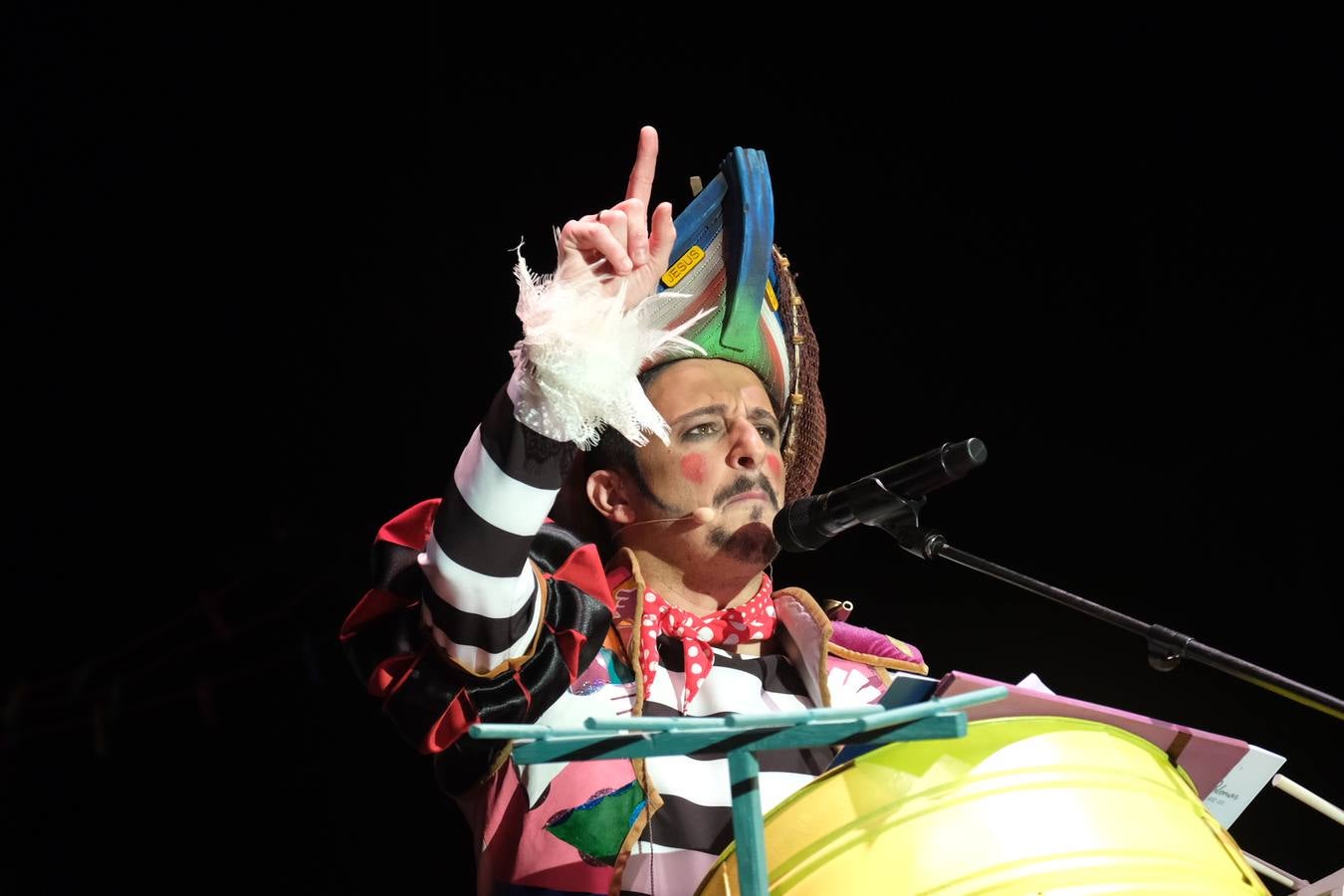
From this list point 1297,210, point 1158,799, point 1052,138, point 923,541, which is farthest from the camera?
point 1052,138

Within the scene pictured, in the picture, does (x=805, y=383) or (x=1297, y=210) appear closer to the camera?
(x=805, y=383)

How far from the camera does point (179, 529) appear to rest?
8.71 feet

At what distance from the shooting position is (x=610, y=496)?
2.05 meters

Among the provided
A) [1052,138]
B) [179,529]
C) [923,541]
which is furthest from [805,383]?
[179,529]

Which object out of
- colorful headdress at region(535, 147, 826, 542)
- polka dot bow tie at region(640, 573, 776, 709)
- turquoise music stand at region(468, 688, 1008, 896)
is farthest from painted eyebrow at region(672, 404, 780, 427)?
turquoise music stand at region(468, 688, 1008, 896)

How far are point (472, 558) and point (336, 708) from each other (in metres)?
1.30

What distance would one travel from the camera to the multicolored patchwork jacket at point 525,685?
1484 millimetres

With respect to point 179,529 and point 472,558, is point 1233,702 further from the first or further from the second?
point 179,529

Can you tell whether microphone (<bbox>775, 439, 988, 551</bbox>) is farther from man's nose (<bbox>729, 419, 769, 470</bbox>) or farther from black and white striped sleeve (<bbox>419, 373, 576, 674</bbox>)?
black and white striped sleeve (<bbox>419, 373, 576, 674</bbox>)

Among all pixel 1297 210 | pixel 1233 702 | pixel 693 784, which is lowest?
pixel 693 784

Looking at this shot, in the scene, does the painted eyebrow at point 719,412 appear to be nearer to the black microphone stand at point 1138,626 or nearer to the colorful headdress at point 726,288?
the colorful headdress at point 726,288

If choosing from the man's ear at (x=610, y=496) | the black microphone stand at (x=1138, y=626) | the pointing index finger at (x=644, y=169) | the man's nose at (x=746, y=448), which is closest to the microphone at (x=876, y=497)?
the black microphone stand at (x=1138, y=626)

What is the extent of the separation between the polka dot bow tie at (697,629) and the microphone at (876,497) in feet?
0.70

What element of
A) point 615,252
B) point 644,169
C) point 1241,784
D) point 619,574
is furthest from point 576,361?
point 1241,784
